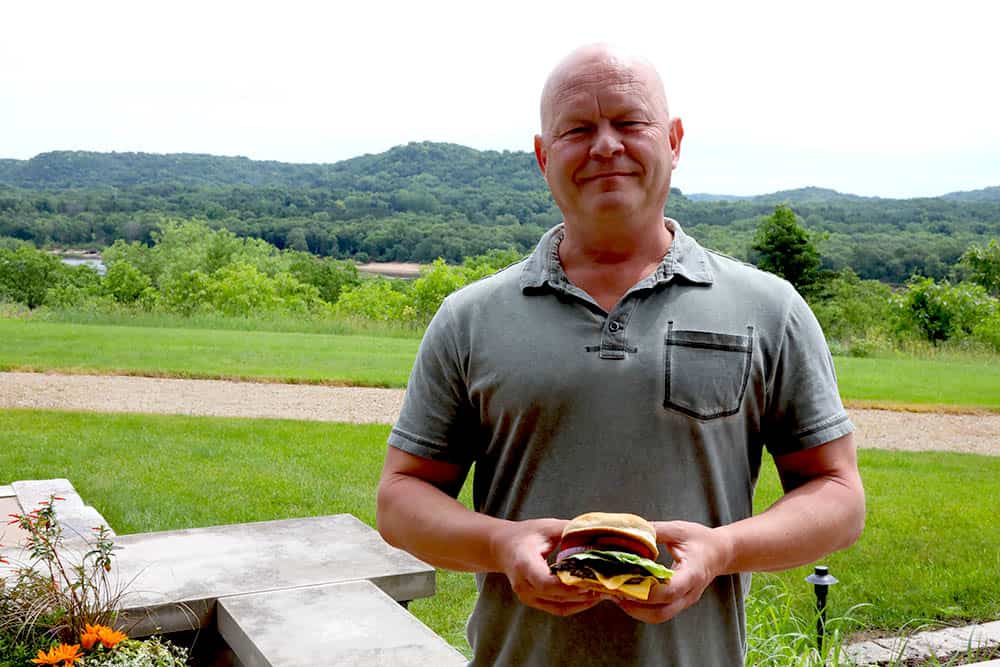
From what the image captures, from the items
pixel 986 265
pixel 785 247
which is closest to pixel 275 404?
pixel 986 265

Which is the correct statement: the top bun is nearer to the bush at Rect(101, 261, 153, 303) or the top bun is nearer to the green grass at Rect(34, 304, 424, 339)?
the green grass at Rect(34, 304, 424, 339)

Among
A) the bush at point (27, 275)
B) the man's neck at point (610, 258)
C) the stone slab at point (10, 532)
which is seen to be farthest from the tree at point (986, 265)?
the bush at point (27, 275)

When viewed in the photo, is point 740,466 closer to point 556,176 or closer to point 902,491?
point 556,176

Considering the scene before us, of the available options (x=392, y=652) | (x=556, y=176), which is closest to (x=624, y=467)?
(x=556, y=176)

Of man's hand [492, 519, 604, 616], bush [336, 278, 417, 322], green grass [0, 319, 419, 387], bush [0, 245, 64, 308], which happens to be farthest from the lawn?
bush [0, 245, 64, 308]

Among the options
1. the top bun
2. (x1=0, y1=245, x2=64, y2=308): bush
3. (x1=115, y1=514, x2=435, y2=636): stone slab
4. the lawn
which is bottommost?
(x1=0, y1=245, x2=64, y2=308): bush

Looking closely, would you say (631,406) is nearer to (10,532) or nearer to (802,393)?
(802,393)
